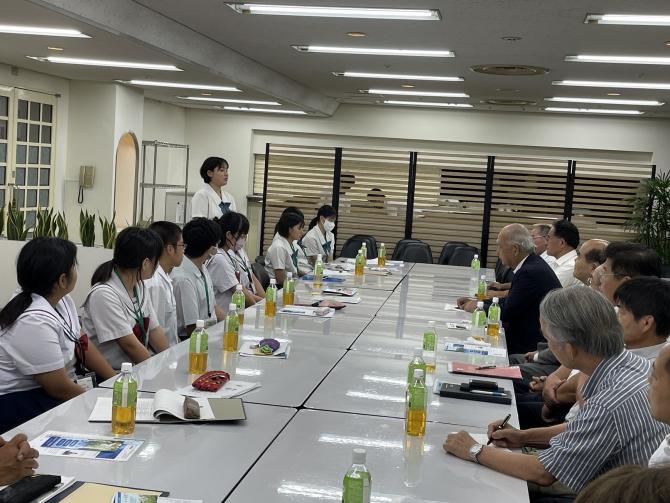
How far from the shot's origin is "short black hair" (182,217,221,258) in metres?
5.12

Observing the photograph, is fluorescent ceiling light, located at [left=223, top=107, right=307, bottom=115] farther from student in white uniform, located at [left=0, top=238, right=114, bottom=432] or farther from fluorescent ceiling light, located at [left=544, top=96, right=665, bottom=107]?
student in white uniform, located at [left=0, top=238, right=114, bottom=432]

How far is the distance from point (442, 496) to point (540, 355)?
9.30 feet

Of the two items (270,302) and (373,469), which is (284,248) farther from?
(373,469)

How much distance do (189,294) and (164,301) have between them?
1.41ft

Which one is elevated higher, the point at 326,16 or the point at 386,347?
the point at 326,16

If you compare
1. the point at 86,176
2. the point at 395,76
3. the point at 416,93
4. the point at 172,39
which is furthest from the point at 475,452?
the point at 86,176

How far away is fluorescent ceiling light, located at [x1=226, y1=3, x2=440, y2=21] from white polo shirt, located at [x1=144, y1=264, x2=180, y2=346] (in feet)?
6.09

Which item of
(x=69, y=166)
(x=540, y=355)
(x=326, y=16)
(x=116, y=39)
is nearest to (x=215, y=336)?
(x=540, y=355)

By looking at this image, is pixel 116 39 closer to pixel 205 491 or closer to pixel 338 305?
pixel 338 305

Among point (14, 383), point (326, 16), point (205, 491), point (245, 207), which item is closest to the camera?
point (205, 491)

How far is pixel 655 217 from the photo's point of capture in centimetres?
1116

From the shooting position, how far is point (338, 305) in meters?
5.57

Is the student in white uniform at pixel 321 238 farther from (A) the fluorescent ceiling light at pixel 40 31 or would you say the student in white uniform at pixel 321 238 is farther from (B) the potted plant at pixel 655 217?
(B) the potted plant at pixel 655 217

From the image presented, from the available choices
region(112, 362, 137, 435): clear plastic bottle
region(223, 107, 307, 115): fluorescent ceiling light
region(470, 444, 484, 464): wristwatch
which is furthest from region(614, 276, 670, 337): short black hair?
region(223, 107, 307, 115): fluorescent ceiling light
